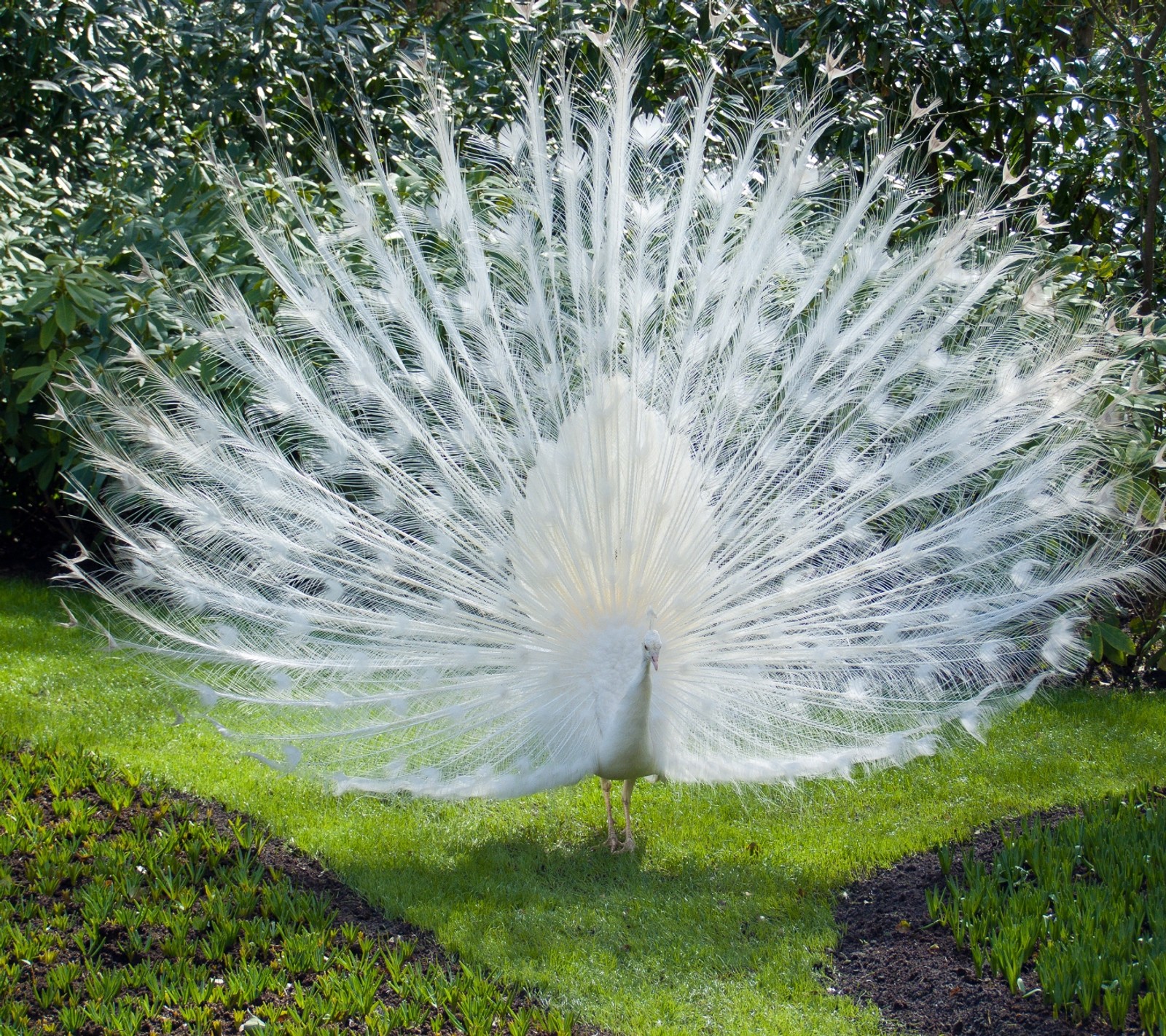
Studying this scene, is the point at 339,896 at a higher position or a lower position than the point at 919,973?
lower

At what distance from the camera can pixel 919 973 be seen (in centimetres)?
345

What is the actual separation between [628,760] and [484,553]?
91 cm

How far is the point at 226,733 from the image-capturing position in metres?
3.86

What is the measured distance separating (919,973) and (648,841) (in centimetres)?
122

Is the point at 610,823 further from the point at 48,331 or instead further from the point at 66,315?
the point at 48,331

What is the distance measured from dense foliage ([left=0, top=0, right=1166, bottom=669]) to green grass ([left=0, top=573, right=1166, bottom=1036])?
0.79 m

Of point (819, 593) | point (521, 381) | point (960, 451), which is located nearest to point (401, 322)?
point (521, 381)

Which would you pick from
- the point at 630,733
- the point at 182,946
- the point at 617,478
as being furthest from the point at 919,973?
the point at 182,946

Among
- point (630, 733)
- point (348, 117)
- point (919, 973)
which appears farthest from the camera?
point (348, 117)

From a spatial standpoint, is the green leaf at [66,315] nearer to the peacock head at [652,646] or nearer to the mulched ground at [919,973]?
the peacock head at [652,646]

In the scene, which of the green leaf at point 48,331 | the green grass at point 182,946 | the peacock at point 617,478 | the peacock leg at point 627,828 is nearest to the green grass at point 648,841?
the peacock leg at point 627,828

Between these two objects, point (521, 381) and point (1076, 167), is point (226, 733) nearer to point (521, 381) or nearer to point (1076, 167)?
point (521, 381)

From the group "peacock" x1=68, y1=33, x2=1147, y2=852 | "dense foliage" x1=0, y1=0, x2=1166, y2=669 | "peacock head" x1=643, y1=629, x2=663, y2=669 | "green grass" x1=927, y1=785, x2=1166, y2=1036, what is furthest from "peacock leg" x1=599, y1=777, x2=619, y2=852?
"dense foliage" x1=0, y1=0, x2=1166, y2=669

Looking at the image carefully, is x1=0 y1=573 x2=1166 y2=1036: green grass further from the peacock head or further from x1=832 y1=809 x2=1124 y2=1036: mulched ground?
the peacock head
